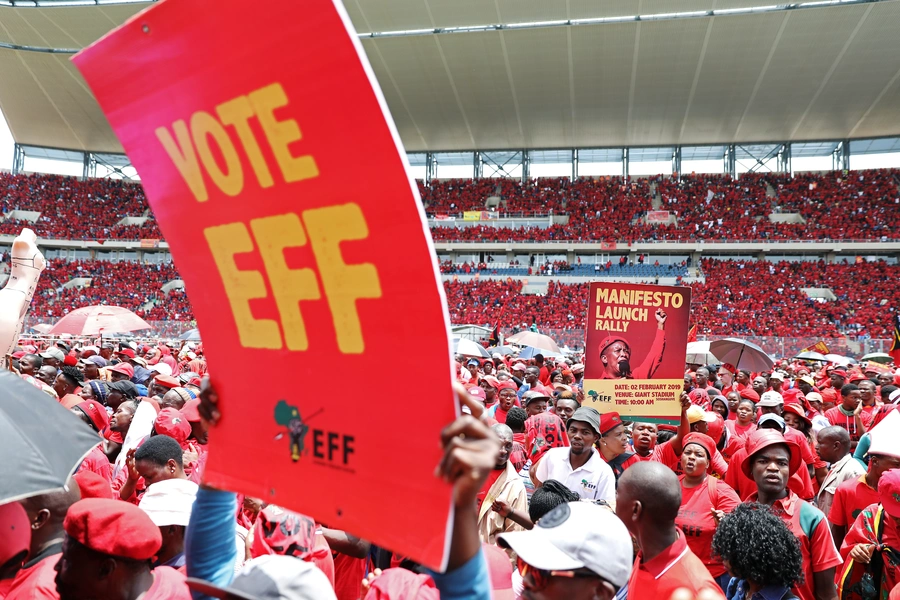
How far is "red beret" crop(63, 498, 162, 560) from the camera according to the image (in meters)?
1.80

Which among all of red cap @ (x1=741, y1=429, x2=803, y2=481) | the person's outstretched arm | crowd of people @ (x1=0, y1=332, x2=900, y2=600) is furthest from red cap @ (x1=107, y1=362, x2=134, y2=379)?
the person's outstretched arm

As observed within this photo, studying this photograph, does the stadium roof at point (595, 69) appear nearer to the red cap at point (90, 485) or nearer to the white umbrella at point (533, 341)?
the white umbrella at point (533, 341)

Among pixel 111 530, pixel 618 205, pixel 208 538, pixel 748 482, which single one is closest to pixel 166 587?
pixel 111 530

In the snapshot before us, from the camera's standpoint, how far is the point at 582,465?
448 centimetres

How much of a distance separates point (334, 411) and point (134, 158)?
0.80 meters

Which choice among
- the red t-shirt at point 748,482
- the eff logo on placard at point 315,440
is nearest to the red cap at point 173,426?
the eff logo on placard at point 315,440

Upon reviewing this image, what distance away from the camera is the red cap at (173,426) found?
188 inches

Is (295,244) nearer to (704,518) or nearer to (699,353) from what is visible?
(704,518)

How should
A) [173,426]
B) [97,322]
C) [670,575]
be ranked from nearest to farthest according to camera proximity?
[670,575] < [173,426] < [97,322]

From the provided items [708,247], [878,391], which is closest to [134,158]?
[878,391]

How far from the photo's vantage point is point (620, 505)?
2.78m

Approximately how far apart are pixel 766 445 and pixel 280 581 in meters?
2.90

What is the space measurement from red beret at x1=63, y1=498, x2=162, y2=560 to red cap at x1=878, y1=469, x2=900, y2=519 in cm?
310

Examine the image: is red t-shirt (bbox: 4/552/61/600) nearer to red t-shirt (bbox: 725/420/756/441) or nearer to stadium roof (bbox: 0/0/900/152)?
red t-shirt (bbox: 725/420/756/441)
